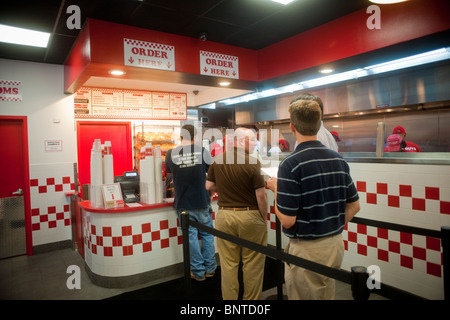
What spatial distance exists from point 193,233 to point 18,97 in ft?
12.3

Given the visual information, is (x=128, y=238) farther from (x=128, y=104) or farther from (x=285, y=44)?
(x=128, y=104)

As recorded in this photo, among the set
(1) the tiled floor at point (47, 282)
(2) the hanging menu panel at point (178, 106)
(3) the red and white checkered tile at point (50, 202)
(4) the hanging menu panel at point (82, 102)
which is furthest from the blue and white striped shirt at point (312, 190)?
(2) the hanging menu panel at point (178, 106)

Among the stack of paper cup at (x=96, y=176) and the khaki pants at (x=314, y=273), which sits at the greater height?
the stack of paper cup at (x=96, y=176)

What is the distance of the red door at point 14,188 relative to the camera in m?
4.90

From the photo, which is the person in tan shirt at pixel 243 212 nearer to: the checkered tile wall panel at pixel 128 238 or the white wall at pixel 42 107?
the checkered tile wall panel at pixel 128 238

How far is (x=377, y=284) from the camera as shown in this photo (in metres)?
1.38

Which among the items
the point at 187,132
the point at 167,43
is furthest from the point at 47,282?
the point at 167,43

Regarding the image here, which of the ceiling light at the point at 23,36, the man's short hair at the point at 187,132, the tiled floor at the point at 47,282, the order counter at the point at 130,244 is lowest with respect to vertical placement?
the tiled floor at the point at 47,282

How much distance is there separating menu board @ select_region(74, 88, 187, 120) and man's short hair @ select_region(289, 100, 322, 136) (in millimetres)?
5463

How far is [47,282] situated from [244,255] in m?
2.74

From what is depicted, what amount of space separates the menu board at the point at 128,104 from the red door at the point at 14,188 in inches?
50.0

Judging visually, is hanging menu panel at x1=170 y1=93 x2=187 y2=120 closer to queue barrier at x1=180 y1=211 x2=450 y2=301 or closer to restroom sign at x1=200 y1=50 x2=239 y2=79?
restroom sign at x1=200 y1=50 x2=239 y2=79

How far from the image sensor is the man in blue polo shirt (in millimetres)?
1708
